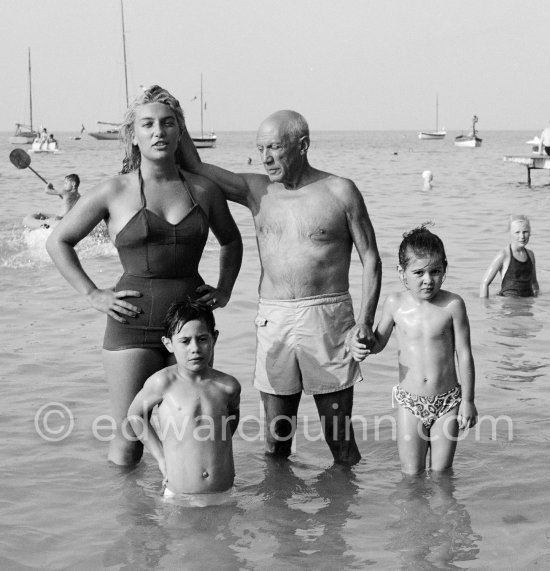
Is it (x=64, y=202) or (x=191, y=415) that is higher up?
(x=64, y=202)

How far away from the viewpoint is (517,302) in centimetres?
1000

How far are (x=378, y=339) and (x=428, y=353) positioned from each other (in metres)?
0.27

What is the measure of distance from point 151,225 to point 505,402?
3.41m

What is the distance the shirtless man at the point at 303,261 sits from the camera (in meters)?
4.53

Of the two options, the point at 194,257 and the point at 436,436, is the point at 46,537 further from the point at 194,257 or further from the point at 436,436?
the point at 436,436

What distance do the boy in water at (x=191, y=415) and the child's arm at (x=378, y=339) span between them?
0.59 m

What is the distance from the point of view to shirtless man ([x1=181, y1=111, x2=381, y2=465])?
4531 mm

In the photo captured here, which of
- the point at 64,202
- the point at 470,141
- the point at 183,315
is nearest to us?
the point at 183,315

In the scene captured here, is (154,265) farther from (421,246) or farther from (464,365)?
(464,365)

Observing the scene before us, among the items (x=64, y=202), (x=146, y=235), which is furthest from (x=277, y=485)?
(x=64, y=202)

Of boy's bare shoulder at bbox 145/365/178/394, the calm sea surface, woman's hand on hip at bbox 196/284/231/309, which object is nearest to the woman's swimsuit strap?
woman's hand on hip at bbox 196/284/231/309

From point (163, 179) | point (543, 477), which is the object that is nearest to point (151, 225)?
point (163, 179)

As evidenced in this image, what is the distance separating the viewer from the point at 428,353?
4.70 meters

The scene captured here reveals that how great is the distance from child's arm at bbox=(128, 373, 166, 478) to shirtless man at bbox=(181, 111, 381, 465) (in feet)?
2.07
